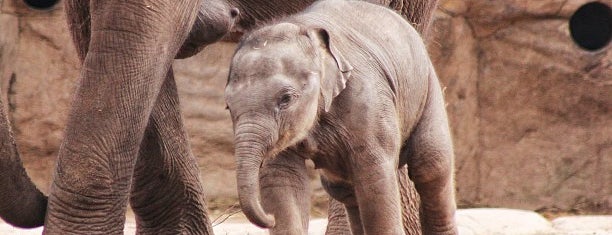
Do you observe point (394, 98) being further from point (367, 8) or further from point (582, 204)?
point (582, 204)

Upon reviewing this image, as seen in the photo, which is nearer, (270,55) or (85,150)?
(270,55)

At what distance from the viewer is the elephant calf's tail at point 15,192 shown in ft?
11.8

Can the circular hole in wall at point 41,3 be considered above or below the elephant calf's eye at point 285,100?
below

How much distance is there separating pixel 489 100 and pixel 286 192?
187 inches

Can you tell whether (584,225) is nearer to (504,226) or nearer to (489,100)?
(504,226)

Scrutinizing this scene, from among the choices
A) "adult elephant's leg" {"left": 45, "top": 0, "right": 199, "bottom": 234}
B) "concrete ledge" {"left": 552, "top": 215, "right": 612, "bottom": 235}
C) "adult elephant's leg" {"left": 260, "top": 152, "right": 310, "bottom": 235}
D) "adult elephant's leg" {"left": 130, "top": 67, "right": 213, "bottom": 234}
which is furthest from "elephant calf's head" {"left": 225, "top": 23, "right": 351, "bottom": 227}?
"concrete ledge" {"left": 552, "top": 215, "right": 612, "bottom": 235}

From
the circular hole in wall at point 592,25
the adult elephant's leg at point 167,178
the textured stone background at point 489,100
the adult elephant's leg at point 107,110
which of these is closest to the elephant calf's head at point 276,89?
the adult elephant's leg at point 107,110

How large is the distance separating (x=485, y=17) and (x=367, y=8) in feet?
13.8

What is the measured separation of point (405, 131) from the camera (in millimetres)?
3773

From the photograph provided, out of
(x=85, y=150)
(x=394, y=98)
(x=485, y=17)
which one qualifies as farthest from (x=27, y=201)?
(x=485, y=17)

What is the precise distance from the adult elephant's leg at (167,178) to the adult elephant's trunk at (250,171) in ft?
3.76

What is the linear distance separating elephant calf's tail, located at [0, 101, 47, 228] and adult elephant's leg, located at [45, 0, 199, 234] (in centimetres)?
8

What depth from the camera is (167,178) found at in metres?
4.38

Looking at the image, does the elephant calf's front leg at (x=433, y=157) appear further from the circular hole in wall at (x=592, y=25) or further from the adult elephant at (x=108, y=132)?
the circular hole in wall at (x=592, y=25)
